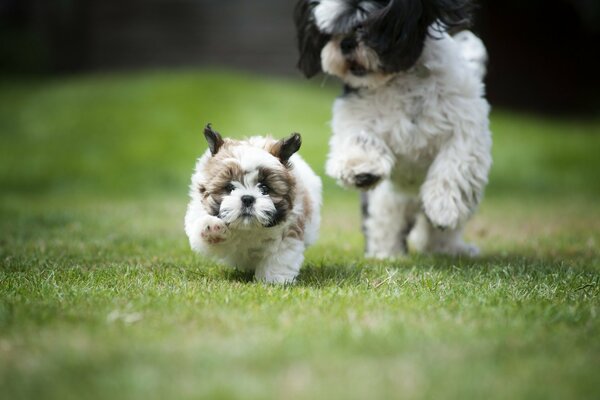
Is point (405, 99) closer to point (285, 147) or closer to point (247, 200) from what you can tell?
point (285, 147)

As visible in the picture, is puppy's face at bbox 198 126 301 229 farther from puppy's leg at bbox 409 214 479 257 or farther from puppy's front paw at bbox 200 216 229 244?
puppy's leg at bbox 409 214 479 257

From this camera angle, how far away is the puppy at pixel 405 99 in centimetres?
484

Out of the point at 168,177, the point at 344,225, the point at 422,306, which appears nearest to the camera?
the point at 422,306

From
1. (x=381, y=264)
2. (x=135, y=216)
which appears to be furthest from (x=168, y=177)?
(x=381, y=264)

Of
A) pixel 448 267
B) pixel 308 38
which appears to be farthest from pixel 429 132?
pixel 308 38

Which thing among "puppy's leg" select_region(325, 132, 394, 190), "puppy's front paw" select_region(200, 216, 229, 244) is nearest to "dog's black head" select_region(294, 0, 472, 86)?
"puppy's leg" select_region(325, 132, 394, 190)

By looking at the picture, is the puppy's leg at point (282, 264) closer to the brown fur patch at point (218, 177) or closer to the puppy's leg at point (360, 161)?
the brown fur patch at point (218, 177)

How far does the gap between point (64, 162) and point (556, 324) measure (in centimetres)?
1016

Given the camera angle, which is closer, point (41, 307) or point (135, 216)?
point (41, 307)

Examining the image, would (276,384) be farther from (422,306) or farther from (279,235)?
(279,235)

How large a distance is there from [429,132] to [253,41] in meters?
13.9

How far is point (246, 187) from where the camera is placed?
3996 mm

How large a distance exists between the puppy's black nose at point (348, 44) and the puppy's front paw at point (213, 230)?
159 cm

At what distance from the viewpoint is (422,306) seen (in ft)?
11.7
